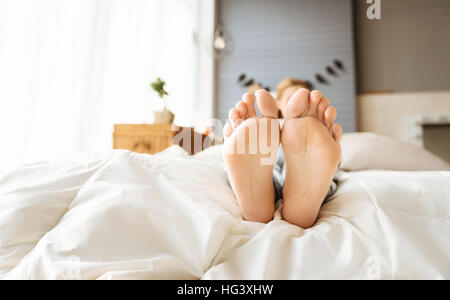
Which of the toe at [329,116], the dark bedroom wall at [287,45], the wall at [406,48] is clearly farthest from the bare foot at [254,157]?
the wall at [406,48]

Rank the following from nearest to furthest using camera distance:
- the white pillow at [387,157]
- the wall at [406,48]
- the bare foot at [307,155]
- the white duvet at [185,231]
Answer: the white duvet at [185,231] < the bare foot at [307,155] < the white pillow at [387,157] < the wall at [406,48]

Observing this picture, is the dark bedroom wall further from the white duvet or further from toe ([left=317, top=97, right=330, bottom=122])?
the white duvet

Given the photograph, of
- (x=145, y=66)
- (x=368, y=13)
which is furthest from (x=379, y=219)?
(x=368, y=13)

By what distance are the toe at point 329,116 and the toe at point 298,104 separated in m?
0.05

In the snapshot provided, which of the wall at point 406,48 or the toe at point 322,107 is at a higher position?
the wall at point 406,48

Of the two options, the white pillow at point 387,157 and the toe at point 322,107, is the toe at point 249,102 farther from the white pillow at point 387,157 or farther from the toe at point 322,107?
the white pillow at point 387,157

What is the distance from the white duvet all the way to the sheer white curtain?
2.78 feet

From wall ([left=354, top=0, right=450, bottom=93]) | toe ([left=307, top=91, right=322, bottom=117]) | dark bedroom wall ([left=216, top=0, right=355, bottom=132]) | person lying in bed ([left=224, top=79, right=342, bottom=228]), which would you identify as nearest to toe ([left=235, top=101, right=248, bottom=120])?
person lying in bed ([left=224, top=79, right=342, bottom=228])

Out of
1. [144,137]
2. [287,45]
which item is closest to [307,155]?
[144,137]

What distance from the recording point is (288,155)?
24.6 inches

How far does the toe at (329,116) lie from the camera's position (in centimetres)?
64

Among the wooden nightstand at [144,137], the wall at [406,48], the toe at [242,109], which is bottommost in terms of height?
the toe at [242,109]
